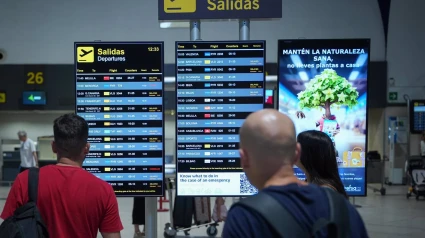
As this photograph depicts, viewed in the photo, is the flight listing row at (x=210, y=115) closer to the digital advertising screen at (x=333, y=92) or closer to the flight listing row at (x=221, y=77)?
the flight listing row at (x=221, y=77)

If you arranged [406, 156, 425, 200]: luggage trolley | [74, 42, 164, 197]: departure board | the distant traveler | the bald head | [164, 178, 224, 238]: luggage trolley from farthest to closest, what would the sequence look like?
the distant traveler < [406, 156, 425, 200]: luggage trolley < [164, 178, 224, 238]: luggage trolley < [74, 42, 164, 197]: departure board < the bald head

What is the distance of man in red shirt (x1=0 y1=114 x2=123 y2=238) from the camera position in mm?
2500

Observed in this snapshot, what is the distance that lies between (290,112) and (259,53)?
0.84 m

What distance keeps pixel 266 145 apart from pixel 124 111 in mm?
3041

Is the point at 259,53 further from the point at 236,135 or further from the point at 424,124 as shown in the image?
the point at 424,124

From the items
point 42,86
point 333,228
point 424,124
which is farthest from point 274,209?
point 42,86

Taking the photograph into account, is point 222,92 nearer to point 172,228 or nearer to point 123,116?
point 123,116

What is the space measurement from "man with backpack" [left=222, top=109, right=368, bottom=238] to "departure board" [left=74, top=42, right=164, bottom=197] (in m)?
2.90

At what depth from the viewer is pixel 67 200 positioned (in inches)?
98.7

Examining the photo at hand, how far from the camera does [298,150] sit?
1.64m

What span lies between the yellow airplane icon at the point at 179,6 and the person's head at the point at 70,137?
219 cm

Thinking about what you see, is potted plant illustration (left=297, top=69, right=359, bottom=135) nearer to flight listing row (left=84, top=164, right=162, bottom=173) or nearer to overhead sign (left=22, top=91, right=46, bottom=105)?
flight listing row (left=84, top=164, right=162, bottom=173)

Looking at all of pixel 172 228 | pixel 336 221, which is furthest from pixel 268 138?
pixel 172 228

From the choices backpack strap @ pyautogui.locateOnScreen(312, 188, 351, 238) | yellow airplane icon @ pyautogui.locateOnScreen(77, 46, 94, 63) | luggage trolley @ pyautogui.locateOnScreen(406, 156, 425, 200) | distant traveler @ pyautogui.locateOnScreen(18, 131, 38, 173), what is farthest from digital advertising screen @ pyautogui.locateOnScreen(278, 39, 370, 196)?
distant traveler @ pyautogui.locateOnScreen(18, 131, 38, 173)
